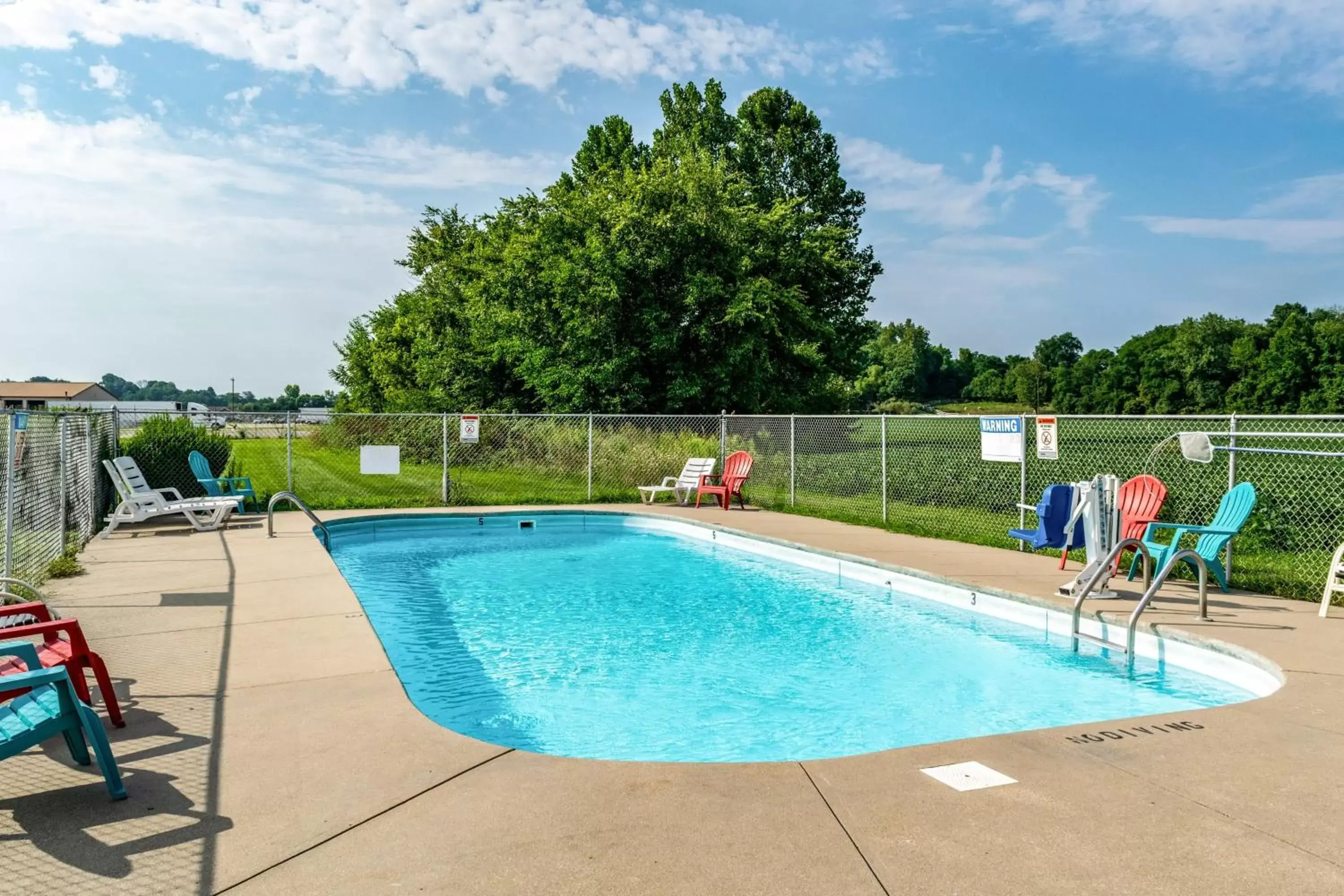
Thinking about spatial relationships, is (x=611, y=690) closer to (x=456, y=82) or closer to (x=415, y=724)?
(x=415, y=724)

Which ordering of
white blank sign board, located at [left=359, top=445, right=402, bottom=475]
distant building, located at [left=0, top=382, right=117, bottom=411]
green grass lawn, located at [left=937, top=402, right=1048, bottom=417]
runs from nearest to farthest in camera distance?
white blank sign board, located at [left=359, top=445, right=402, bottom=475] < distant building, located at [left=0, top=382, right=117, bottom=411] < green grass lawn, located at [left=937, top=402, right=1048, bottom=417]

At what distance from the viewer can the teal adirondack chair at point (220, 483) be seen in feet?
42.3

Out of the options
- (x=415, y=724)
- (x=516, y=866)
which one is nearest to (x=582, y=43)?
(x=415, y=724)

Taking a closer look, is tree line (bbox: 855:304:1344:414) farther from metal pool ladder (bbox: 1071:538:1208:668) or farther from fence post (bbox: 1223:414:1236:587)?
metal pool ladder (bbox: 1071:538:1208:668)

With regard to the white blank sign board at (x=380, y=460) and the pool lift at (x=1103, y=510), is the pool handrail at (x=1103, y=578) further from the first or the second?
the white blank sign board at (x=380, y=460)

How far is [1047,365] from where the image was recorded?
13525 cm

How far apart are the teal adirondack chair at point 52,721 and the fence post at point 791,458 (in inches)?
458

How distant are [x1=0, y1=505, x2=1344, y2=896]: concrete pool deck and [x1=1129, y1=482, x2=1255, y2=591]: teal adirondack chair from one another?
2048mm

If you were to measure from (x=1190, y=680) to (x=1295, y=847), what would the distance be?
3.32m

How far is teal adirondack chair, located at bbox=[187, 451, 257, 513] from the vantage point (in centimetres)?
1290

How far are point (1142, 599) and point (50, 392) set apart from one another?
113 m

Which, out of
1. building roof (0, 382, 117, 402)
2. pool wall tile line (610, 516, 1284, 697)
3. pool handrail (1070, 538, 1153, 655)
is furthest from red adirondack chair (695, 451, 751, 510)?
building roof (0, 382, 117, 402)

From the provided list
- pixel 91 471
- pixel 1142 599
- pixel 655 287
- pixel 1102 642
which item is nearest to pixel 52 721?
pixel 1102 642

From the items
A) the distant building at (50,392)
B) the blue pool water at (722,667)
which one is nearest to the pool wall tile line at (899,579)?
the blue pool water at (722,667)
